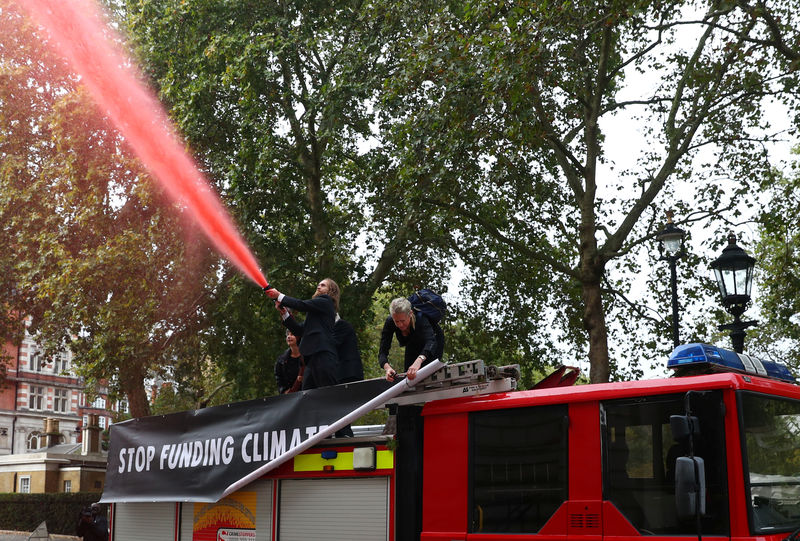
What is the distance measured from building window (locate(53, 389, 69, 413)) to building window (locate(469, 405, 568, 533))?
284ft

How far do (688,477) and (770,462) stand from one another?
80 centimetres

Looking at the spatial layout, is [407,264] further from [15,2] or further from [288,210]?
[15,2]

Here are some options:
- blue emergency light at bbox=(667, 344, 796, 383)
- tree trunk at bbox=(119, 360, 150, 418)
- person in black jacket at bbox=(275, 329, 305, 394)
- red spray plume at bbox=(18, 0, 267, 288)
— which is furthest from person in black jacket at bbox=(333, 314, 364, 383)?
tree trunk at bbox=(119, 360, 150, 418)

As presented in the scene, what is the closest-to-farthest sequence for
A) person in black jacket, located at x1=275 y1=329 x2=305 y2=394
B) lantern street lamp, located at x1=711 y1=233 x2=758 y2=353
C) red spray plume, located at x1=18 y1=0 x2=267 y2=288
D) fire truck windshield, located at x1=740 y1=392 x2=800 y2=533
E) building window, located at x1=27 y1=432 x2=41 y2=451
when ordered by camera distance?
1. fire truck windshield, located at x1=740 y1=392 x2=800 y2=533
2. person in black jacket, located at x1=275 y1=329 x2=305 y2=394
3. lantern street lamp, located at x1=711 y1=233 x2=758 y2=353
4. red spray plume, located at x1=18 y1=0 x2=267 y2=288
5. building window, located at x1=27 y1=432 x2=41 y2=451

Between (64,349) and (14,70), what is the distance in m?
8.61

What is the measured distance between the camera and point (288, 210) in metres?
23.7

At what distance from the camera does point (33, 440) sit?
8075cm

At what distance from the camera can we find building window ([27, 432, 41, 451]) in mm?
80294

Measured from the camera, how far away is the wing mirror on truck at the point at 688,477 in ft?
17.5

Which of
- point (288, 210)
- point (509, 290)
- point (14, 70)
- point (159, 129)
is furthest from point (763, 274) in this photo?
point (14, 70)

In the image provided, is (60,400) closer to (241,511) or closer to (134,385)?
(134,385)

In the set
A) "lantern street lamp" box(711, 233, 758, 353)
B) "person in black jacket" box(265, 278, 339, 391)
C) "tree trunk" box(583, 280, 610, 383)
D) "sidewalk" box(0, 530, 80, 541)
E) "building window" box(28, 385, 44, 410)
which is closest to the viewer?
"person in black jacket" box(265, 278, 339, 391)

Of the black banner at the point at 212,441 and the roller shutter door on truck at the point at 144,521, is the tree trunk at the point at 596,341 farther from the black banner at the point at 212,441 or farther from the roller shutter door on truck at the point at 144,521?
the roller shutter door on truck at the point at 144,521

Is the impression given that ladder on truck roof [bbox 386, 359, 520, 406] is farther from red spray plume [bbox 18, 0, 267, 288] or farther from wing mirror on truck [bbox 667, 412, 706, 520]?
red spray plume [bbox 18, 0, 267, 288]
